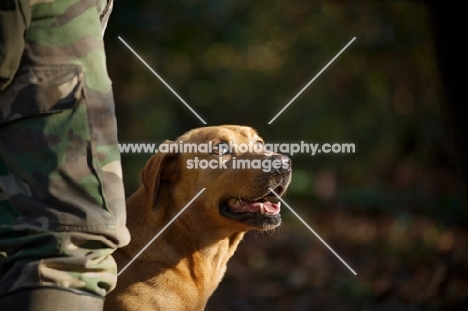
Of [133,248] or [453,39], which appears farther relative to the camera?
[133,248]

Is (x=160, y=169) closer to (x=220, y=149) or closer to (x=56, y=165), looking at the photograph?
(x=220, y=149)

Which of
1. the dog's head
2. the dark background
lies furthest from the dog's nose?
the dark background

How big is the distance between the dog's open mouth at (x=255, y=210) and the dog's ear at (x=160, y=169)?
28 cm

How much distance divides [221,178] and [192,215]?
0.21 metres

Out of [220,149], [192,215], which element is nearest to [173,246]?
[192,215]

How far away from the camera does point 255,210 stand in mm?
3750

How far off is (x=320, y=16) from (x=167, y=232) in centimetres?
218

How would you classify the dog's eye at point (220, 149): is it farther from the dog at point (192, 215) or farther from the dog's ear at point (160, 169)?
the dog's ear at point (160, 169)

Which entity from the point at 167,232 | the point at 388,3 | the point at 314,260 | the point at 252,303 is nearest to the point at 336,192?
the point at 314,260

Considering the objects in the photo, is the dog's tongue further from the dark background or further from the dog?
the dark background

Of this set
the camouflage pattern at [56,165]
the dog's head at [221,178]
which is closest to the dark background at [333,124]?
the dog's head at [221,178]

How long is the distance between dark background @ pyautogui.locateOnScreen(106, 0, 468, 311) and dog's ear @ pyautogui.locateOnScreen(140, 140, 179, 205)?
1078 mm

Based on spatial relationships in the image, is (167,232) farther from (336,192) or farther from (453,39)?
(336,192)

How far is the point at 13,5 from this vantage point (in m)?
2.04
